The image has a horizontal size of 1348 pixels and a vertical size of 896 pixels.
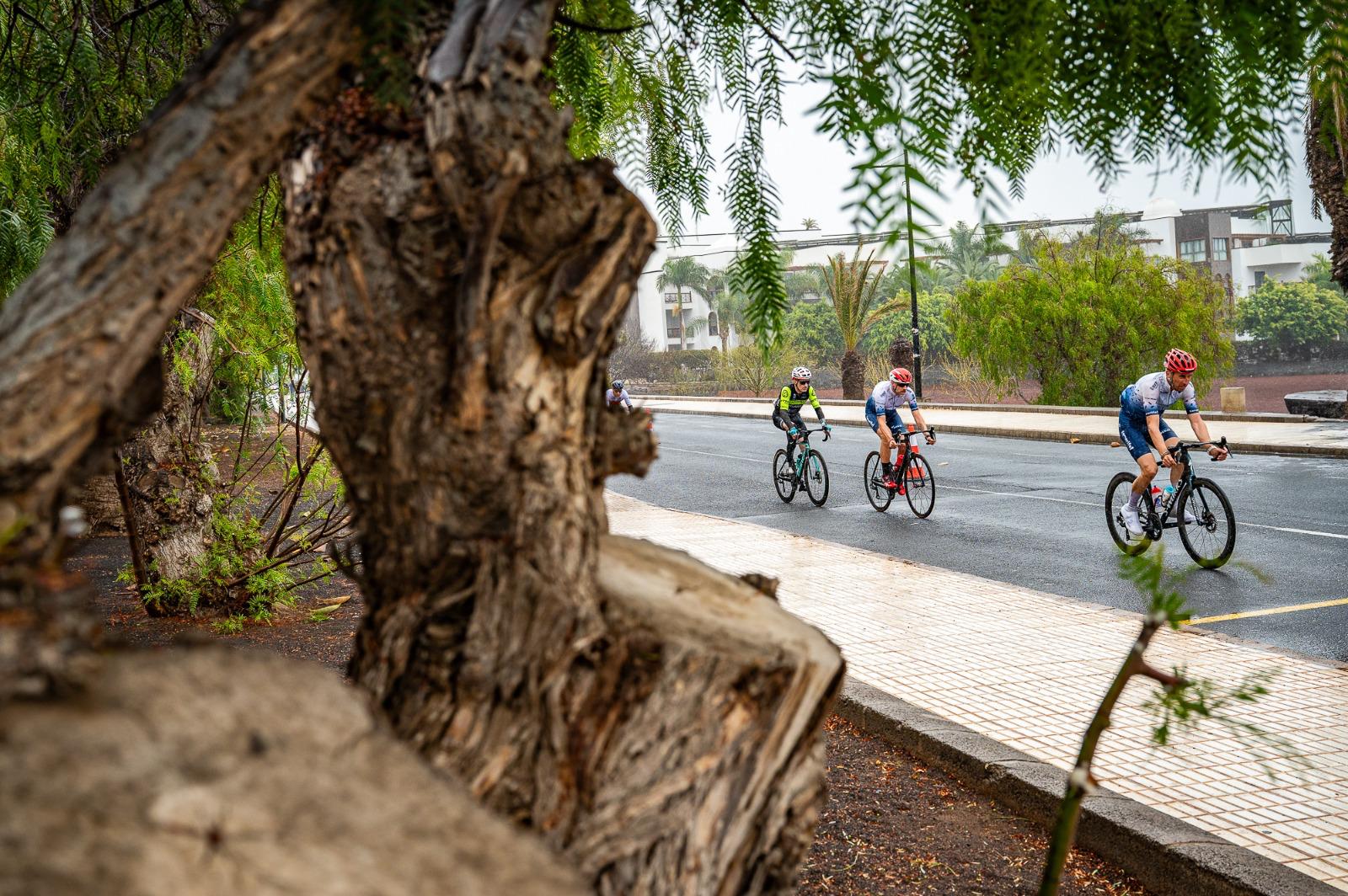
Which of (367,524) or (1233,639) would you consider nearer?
(367,524)

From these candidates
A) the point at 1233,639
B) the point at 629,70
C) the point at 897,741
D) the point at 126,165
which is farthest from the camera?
the point at 1233,639

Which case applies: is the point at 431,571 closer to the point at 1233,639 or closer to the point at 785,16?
the point at 785,16

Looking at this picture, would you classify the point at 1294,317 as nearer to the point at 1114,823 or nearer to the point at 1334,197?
the point at 1334,197

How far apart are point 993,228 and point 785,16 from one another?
76cm

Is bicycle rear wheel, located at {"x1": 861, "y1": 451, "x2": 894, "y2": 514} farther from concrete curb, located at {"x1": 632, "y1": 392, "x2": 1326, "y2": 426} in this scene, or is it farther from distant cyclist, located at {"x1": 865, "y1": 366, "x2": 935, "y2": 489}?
concrete curb, located at {"x1": 632, "y1": 392, "x2": 1326, "y2": 426}

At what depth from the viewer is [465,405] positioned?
1456 mm

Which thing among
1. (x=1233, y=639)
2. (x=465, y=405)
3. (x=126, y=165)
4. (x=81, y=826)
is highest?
(x=126, y=165)

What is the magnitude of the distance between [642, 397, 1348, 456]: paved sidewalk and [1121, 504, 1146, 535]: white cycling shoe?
559 cm

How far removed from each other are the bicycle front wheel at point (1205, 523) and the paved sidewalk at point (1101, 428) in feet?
20.0

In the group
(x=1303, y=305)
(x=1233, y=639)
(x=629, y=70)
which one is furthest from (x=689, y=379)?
(x=629, y=70)

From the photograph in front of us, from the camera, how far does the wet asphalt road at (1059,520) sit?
8.84m

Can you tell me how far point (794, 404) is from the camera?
15.6m

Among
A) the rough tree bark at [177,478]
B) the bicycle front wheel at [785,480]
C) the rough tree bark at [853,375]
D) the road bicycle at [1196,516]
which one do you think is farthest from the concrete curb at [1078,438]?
the rough tree bark at [177,478]

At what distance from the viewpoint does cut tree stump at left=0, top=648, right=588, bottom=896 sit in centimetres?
88
